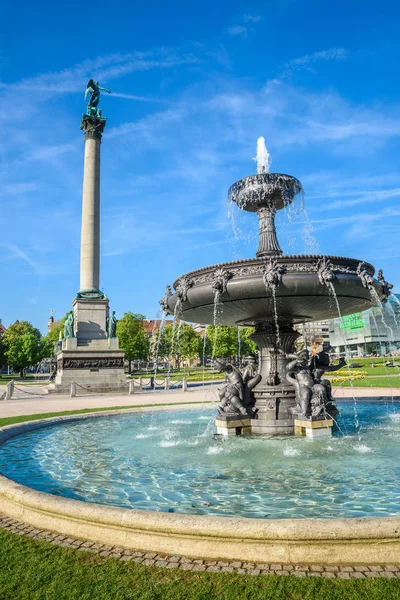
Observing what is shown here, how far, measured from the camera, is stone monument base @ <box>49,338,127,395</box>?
30609 mm

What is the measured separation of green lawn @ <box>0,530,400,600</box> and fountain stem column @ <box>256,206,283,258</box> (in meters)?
8.72

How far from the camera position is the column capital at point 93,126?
36750 mm

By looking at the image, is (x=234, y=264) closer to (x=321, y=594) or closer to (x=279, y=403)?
(x=279, y=403)

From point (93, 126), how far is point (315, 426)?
34.1 m

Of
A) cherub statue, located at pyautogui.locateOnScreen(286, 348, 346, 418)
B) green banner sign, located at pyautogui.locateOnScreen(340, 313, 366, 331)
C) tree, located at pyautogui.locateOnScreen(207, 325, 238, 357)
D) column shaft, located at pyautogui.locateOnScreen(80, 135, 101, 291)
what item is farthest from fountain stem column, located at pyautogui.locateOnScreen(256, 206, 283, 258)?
green banner sign, located at pyautogui.locateOnScreen(340, 313, 366, 331)

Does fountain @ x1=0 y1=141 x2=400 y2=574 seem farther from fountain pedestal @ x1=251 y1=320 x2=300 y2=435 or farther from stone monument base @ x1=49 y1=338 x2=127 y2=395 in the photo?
stone monument base @ x1=49 y1=338 x2=127 y2=395

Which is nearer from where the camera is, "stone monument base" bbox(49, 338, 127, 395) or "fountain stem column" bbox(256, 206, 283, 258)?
"fountain stem column" bbox(256, 206, 283, 258)

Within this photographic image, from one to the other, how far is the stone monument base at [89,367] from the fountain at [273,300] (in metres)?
19.7

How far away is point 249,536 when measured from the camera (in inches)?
159

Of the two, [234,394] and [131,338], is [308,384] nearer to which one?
[234,394]

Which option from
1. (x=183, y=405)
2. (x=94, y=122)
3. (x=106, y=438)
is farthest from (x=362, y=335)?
(x=106, y=438)

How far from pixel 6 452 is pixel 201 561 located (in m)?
6.71

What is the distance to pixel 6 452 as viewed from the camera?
30.5 feet

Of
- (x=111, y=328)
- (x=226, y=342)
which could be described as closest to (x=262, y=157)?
(x=111, y=328)
